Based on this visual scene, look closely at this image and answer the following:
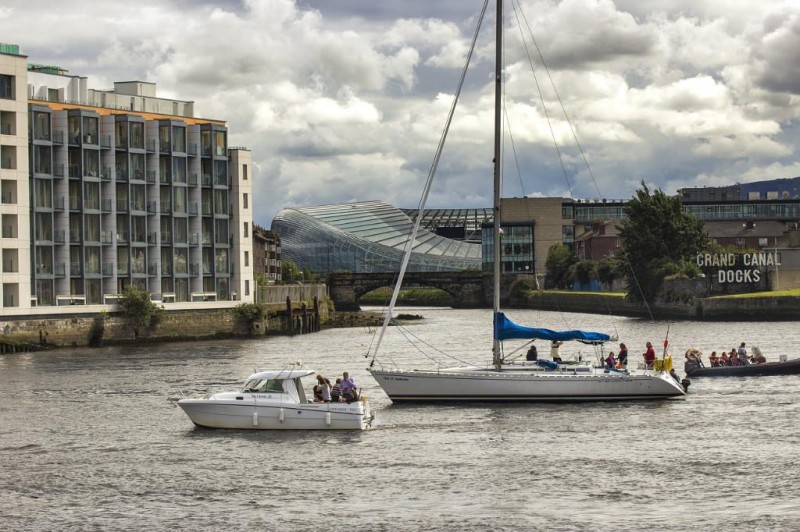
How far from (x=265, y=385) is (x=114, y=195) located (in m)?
70.4

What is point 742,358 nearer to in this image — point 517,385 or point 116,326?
point 517,385

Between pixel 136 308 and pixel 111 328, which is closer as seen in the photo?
pixel 111 328

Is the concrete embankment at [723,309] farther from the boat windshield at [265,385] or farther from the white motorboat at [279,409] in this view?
the boat windshield at [265,385]

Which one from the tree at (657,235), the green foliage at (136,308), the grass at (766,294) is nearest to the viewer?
the green foliage at (136,308)

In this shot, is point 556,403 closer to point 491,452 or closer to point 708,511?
point 491,452

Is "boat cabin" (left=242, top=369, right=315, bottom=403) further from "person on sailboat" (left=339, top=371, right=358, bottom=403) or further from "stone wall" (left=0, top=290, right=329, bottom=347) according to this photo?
"stone wall" (left=0, top=290, right=329, bottom=347)

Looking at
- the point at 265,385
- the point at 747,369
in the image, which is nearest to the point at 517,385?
the point at 265,385

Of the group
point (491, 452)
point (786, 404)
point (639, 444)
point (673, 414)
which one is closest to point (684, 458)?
point (639, 444)

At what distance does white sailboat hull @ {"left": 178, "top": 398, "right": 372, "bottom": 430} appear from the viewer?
169ft

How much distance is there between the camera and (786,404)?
59562mm

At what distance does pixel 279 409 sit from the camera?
51625 mm

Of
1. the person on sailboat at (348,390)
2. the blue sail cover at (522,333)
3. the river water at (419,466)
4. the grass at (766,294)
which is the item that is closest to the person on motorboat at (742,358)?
the river water at (419,466)

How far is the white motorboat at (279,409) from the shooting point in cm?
5156

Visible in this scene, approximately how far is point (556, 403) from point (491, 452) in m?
12.1
